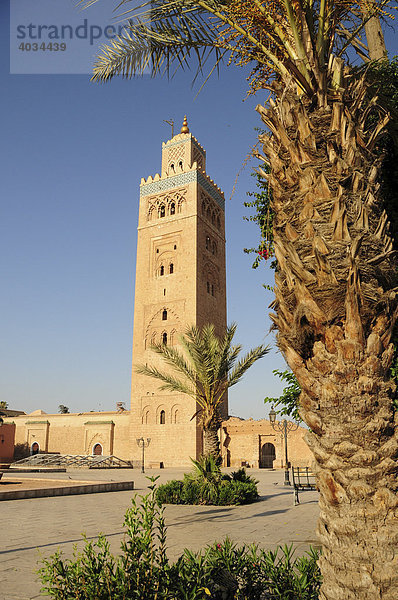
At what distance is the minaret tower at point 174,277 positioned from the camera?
1130 inches

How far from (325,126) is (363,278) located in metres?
1.02

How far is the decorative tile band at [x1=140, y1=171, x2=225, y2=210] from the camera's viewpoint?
33.3m

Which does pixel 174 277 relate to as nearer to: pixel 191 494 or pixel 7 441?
pixel 7 441

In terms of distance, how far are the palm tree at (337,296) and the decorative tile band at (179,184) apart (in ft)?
101

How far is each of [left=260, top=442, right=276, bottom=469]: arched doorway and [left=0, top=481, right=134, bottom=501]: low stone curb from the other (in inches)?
695

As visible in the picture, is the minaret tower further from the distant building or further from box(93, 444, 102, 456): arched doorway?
box(93, 444, 102, 456): arched doorway

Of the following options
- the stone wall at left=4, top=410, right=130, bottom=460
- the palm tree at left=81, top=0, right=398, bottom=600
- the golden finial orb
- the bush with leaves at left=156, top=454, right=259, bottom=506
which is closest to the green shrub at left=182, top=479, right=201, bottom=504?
the bush with leaves at left=156, top=454, right=259, bottom=506

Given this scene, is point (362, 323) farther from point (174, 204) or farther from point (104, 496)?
point (174, 204)

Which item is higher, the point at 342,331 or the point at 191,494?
the point at 342,331

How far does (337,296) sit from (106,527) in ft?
21.1

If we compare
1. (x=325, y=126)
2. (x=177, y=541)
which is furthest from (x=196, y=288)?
(x=325, y=126)

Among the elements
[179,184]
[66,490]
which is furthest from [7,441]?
[66,490]

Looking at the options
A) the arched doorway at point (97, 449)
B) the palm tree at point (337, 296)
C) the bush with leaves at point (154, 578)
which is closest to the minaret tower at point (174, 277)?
the arched doorway at point (97, 449)

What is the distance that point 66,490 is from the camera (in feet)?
42.4
